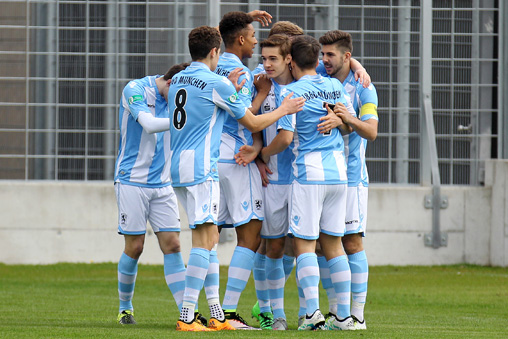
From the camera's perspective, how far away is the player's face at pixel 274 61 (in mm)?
6961

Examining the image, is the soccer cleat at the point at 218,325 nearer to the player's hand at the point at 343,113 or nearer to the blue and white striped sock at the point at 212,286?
the blue and white striped sock at the point at 212,286

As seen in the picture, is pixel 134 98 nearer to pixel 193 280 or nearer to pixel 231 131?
pixel 231 131

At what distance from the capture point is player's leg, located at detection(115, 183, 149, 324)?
7.66 meters

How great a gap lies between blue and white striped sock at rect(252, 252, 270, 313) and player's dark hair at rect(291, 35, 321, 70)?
1591 millimetres

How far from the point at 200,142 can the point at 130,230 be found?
143 centimetres

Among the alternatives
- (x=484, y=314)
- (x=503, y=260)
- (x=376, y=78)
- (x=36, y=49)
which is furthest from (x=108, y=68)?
(x=484, y=314)

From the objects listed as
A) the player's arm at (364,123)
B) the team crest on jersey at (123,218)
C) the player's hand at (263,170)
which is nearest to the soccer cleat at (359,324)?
the player's hand at (263,170)

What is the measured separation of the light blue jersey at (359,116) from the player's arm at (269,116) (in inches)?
28.1

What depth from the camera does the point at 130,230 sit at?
7.68 meters

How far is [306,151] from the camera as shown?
6.86 meters

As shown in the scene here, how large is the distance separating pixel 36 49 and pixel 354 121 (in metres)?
8.36

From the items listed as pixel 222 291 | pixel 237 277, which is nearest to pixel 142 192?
pixel 237 277

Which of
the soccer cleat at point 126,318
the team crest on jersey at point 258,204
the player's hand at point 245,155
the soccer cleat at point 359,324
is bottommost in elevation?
the soccer cleat at point 126,318

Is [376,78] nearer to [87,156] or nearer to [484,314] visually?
[87,156]
